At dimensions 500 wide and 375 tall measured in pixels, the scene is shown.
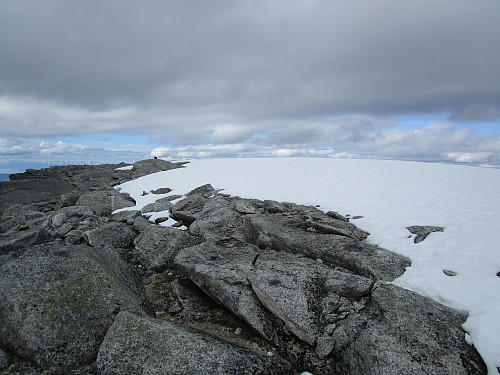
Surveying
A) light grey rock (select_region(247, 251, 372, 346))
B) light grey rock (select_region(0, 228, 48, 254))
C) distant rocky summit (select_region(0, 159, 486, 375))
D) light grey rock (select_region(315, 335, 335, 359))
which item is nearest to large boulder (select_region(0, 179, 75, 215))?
light grey rock (select_region(0, 228, 48, 254))

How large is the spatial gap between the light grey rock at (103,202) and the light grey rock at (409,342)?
16765 mm

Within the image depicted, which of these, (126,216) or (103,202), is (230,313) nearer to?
(126,216)

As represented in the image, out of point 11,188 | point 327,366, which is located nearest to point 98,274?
point 327,366

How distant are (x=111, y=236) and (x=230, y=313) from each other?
25.1 ft

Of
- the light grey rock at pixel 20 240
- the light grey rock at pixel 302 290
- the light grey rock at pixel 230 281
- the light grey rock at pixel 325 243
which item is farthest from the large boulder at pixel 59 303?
the light grey rock at pixel 325 243

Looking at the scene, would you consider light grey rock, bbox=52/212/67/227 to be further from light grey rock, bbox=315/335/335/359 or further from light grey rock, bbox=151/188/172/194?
light grey rock, bbox=315/335/335/359

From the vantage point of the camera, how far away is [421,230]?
31.8ft

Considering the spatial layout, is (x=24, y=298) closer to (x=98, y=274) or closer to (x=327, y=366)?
(x=98, y=274)

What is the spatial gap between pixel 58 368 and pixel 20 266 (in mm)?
3117

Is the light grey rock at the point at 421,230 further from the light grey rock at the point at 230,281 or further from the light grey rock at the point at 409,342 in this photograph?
the light grey rock at the point at 230,281

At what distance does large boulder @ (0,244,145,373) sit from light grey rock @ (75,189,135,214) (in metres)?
10.5

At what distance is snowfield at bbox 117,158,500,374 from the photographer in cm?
591

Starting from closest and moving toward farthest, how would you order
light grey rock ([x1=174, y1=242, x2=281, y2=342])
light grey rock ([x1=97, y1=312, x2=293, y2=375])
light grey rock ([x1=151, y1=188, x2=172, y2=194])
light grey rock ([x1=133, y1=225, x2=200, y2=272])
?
1. light grey rock ([x1=97, y1=312, x2=293, y2=375])
2. light grey rock ([x1=174, y1=242, x2=281, y2=342])
3. light grey rock ([x1=133, y1=225, x2=200, y2=272])
4. light grey rock ([x1=151, y1=188, x2=172, y2=194])

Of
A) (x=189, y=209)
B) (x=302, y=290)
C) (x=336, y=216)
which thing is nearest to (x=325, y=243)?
(x=302, y=290)
